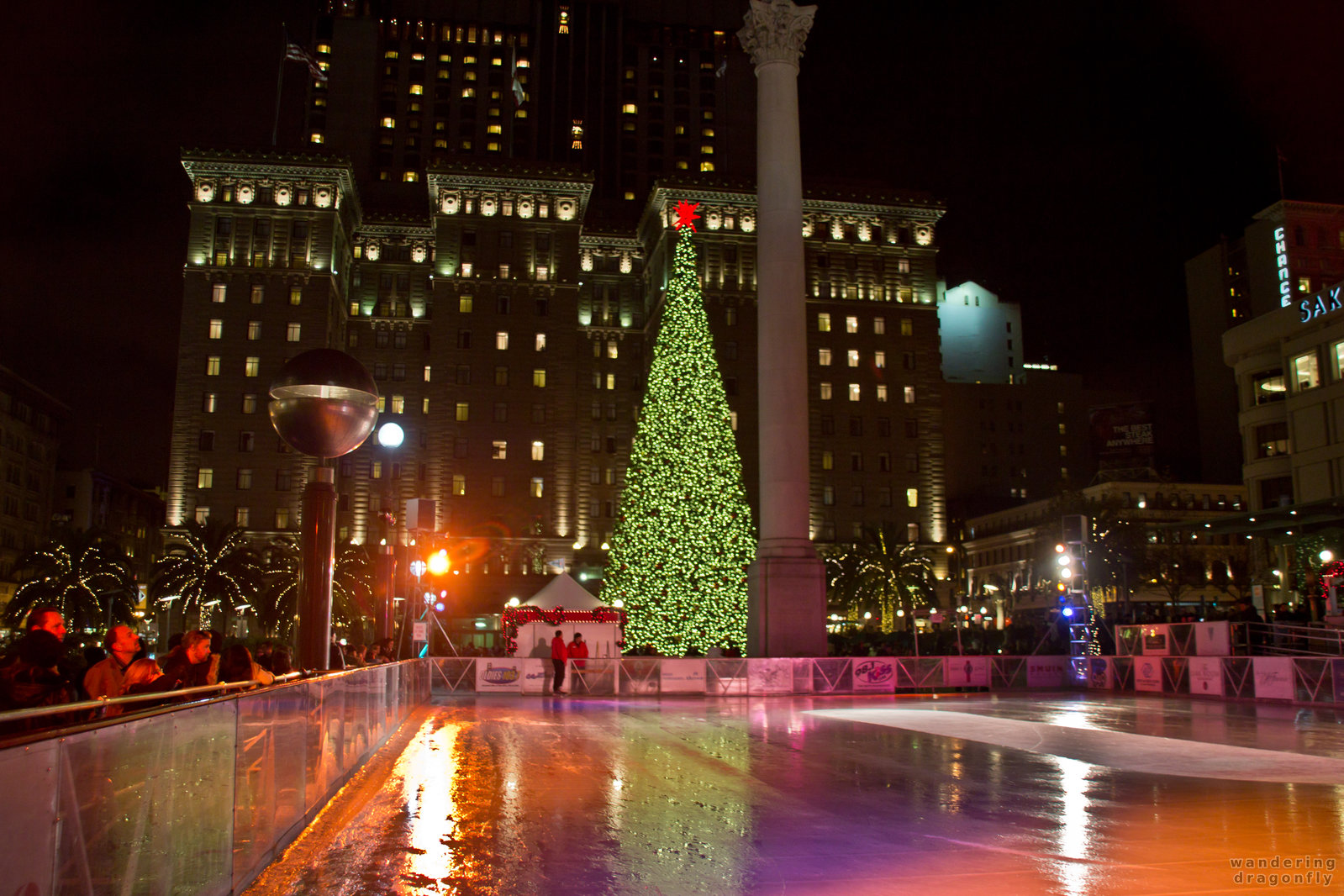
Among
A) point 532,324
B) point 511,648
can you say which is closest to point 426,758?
point 511,648

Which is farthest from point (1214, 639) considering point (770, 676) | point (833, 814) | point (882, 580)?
point (882, 580)

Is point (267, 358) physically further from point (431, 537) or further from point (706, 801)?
point (706, 801)

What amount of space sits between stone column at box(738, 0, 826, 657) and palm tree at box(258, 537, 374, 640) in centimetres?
2982

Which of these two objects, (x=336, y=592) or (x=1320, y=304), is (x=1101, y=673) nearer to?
(x=1320, y=304)

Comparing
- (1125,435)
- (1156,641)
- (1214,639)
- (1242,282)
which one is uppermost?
(1242,282)

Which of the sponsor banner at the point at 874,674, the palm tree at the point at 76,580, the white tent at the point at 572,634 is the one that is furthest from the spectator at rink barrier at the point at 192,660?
the palm tree at the point at 76,580

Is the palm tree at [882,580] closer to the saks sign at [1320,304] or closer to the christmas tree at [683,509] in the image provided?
the saks sign at [1320,304]

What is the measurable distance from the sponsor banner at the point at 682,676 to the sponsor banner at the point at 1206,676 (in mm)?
14679

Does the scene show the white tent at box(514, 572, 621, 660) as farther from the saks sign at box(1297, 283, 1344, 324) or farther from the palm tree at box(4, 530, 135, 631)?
the saks sign at box(1297, 283, 1344, 324)

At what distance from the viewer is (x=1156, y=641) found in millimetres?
33406

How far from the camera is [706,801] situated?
11.4 metres

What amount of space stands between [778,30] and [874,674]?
2227 cm

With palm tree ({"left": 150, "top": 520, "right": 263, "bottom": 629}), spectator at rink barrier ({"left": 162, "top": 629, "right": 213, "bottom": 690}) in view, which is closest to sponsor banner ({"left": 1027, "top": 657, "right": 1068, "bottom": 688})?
spectator at rink barrier ({"left": 162, "top": 629, "right": 213, "bottom": 690})

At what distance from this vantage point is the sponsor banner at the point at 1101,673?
3512 cm
